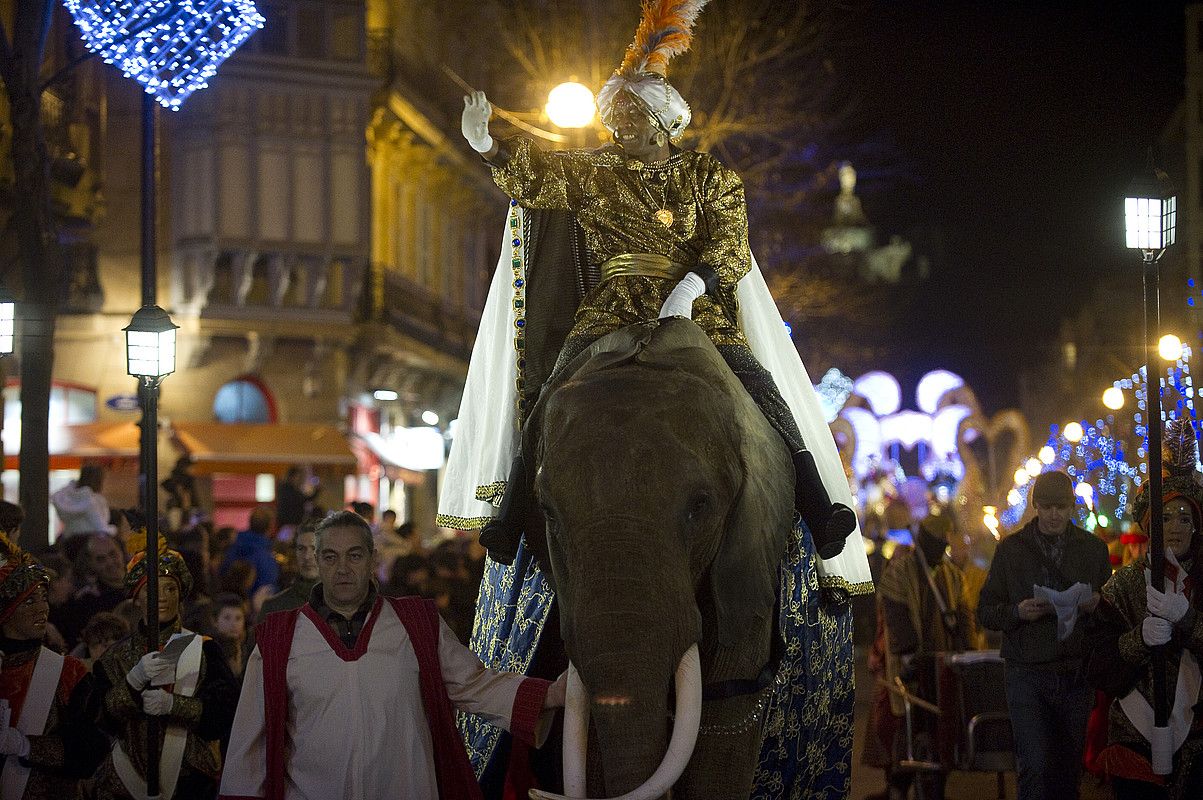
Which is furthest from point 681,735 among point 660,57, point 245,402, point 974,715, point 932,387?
point 932,387

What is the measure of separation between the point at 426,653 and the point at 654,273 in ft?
6.44

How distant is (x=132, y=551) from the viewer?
10664 mm

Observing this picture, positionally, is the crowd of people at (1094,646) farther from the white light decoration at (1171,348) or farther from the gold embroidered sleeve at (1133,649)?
the white light decoration at (1171,348)

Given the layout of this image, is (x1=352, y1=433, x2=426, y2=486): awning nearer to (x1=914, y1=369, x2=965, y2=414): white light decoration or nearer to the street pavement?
(x1=914, y1=369, x2=965, y2=414): white light decoration

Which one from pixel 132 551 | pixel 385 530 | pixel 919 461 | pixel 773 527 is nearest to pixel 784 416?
pixel 773 527

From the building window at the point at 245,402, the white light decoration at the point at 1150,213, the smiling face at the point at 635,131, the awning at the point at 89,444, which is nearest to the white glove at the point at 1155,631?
the white light decoration at the point at 1150,213

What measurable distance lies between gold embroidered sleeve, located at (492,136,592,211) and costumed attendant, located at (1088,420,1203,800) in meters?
3.11

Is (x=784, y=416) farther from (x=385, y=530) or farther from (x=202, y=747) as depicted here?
(x=385, y=530)

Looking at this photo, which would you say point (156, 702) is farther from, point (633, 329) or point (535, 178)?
point (535, 178)

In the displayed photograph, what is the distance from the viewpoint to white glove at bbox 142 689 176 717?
24.8ft

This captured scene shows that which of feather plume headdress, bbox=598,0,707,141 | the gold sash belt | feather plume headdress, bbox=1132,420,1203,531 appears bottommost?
feather plume headdress, bbox=1132,420,1203,531

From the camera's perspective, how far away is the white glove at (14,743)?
8023 mm

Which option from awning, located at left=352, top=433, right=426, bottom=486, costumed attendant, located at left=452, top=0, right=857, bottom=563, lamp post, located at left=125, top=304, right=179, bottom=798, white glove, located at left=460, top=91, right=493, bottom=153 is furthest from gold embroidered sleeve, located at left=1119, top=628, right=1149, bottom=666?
awning, located at left=352, top=433, right=426, bottom=486

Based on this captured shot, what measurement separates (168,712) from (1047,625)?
15.1ft
